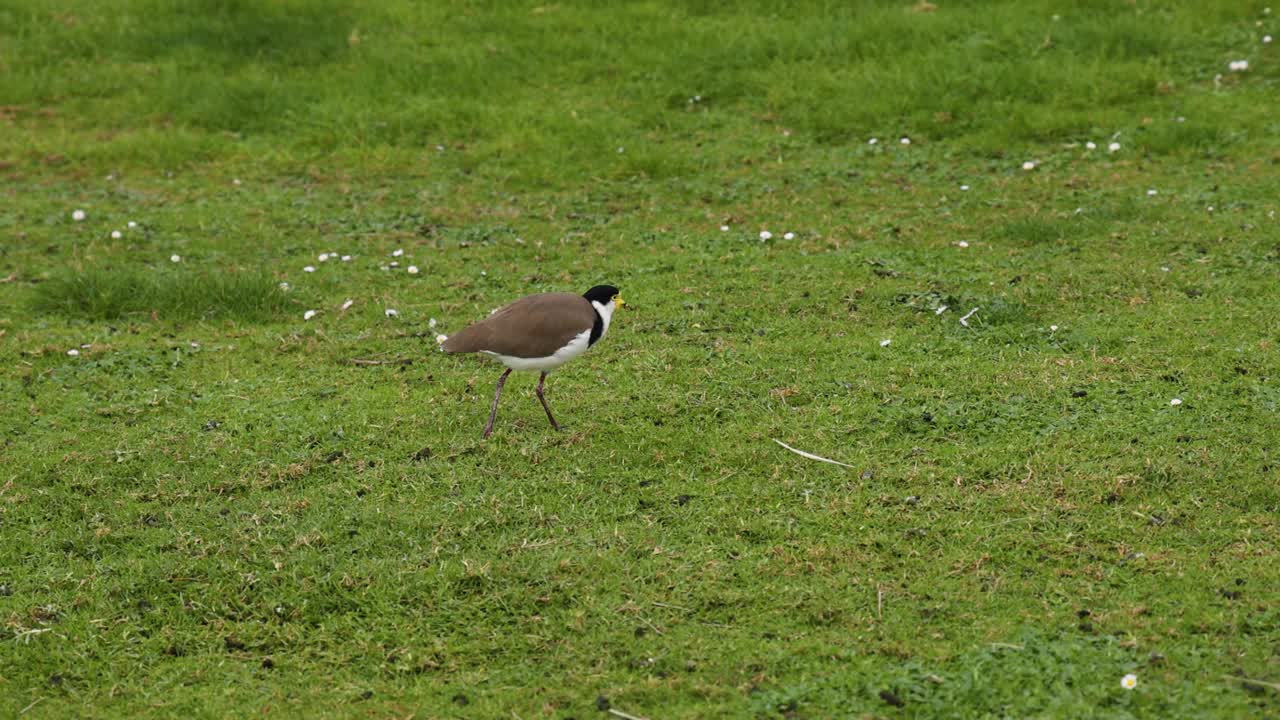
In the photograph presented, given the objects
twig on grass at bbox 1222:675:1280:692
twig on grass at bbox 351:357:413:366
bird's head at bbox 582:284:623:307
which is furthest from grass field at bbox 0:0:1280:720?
bird's head at bbox 582:284:623:307

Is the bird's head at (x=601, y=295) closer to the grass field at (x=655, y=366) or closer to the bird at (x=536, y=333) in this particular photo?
the bird at (x=536, y=333)

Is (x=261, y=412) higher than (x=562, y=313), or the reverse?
(x=562, y=313)

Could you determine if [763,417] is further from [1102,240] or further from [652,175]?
[652,175]

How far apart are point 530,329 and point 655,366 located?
163cm

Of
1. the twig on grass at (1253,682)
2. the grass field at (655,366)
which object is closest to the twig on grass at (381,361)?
the grass field at (655,366)

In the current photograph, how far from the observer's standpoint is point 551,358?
7.64 metres

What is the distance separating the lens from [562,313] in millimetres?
7656

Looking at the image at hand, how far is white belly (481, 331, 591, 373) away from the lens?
7.62m

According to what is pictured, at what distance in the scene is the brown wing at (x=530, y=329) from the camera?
7570mm

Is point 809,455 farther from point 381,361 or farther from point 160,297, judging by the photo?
point 160,297

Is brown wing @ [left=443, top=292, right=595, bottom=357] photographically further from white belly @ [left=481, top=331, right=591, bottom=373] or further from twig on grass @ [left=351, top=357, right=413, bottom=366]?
twig on grass @ [left=351, top=357, right=413, bottom=366]

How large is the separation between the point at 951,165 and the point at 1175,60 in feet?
12.0

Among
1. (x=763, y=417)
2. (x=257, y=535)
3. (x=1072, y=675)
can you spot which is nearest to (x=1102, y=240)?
A: (x=763, y=417)

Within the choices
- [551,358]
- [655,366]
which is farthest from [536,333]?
[655,366]
